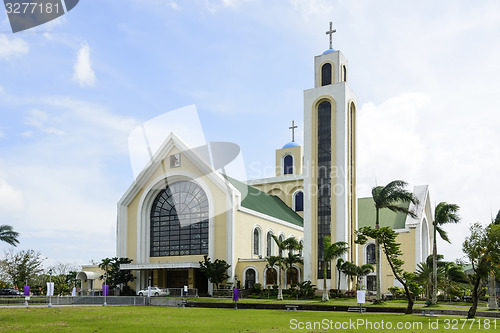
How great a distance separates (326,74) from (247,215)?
14896mm

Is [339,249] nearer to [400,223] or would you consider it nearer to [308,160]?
[308,160]

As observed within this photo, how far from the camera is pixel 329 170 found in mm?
46344

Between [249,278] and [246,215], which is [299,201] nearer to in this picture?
[246,215]

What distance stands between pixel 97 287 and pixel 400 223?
30.6 m

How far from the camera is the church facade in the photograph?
45281 millimetres

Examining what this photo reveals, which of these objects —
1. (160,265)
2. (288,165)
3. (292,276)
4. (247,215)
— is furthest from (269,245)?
(288,165)

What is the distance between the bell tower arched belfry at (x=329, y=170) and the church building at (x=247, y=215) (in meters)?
0.09

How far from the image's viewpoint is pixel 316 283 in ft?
146

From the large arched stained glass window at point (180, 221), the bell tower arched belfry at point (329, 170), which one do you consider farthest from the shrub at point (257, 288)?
the large arched stained glass window at point (180, 221)

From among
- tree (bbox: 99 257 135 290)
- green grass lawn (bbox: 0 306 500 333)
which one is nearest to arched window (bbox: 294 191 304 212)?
tree (bbox: 99 257 135 290)

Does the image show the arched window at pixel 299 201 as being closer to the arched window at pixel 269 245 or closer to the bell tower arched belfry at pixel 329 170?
the arched window at pixel 269 245

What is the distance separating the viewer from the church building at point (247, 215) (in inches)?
1784

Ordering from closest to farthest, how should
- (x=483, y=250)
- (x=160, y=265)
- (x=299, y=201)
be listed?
(x=483, y=250) → (x=160, y=265) → (x=299, y=201)

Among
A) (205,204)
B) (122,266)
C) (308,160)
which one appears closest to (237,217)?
(205,204)
